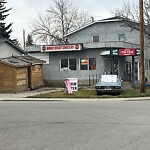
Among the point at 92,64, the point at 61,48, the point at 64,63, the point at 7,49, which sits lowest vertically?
the point at 92,64

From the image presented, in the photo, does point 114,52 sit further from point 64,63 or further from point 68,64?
point 64,63

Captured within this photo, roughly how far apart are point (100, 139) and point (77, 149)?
4.13 feet

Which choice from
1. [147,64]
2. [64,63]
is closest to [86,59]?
[64,63]

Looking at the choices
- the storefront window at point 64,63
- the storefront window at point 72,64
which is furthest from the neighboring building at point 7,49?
the storefront window at point 72,64

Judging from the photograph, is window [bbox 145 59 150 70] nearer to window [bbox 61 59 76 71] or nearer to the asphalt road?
window [bbox 61 59 76 71]

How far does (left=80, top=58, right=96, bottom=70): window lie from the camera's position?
3638 centimetres

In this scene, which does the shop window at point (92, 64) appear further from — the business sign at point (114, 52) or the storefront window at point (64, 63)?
the business sign at point (114, 52)

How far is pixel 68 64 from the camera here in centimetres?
3747

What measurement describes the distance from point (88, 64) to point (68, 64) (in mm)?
2172

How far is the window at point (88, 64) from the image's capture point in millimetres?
36375

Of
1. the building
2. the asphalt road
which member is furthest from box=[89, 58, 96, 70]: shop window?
the asphalt road

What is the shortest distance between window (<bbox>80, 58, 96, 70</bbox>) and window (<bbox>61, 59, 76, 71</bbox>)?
2.81 feet

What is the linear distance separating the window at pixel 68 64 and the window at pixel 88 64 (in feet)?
2.81

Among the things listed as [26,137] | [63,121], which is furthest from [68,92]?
[26,137]
